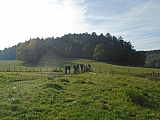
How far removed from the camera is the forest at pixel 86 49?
10088 cm

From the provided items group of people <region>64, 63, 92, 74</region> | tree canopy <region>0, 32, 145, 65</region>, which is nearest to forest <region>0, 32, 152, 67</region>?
tree canopy <region>0, 32, 145, 65</region>

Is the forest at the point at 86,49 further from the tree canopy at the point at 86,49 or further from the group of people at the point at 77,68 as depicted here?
the group of people at the point at 77,68

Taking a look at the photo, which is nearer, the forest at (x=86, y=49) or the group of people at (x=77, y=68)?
the group of people at (x=77, y=68)

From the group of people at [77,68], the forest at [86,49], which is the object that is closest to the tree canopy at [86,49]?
the forest at [86,49]

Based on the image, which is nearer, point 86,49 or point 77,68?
point 77,68

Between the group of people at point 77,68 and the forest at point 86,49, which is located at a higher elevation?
the forest at point 86,49

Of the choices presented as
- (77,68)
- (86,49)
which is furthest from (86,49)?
(77,68)

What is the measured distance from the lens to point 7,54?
169 metres

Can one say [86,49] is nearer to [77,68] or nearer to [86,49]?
[86,49]

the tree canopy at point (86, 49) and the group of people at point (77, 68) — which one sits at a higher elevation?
the tree canopy at point (86, 49)

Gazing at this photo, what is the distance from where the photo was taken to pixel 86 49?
412 feet

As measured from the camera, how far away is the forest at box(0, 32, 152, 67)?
331ft

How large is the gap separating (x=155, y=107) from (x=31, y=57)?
94152mm

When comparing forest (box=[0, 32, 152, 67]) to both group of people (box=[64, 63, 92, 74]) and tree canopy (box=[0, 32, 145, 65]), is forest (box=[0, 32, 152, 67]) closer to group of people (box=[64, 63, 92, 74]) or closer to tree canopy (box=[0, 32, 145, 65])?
tree canopy (box=[0, 32, 145, 65])
